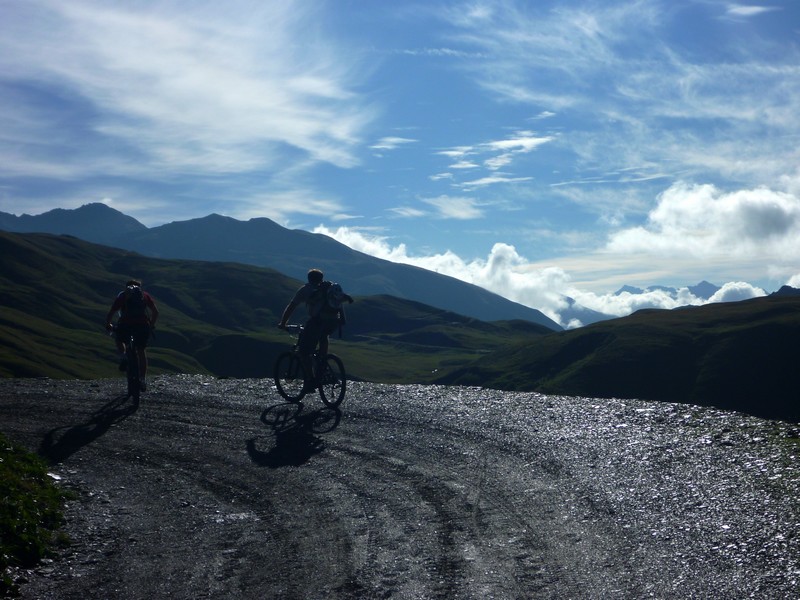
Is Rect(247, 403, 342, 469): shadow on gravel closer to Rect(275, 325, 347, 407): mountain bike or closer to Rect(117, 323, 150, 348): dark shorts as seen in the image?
Rect(275, 325, 347, 407): mountain bike

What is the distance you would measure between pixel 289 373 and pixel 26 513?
11.2 m

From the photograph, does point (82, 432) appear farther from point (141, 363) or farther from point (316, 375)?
point (316, 375)

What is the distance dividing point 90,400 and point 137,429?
12.7 ft

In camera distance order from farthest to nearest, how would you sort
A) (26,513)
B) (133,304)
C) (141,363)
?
1. (133,304)
2. (141,363)
3. (26,513)

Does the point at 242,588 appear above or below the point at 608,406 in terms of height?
below

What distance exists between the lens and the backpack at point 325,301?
20.2m

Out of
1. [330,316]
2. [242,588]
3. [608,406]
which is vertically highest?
[330,316]

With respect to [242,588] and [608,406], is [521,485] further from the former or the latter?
[608,406]

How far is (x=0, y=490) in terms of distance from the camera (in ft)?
34.1

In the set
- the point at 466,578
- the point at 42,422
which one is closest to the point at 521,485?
the point at 466,578

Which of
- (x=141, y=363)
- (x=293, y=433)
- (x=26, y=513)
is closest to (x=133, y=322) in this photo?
(x=141, y=363)

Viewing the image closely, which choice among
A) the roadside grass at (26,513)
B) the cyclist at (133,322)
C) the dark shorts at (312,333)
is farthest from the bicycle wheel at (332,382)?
the roadside grass at (26,513)

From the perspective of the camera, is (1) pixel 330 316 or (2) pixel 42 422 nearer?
(2) pixel 42 422

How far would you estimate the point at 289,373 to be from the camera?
20969 mm
